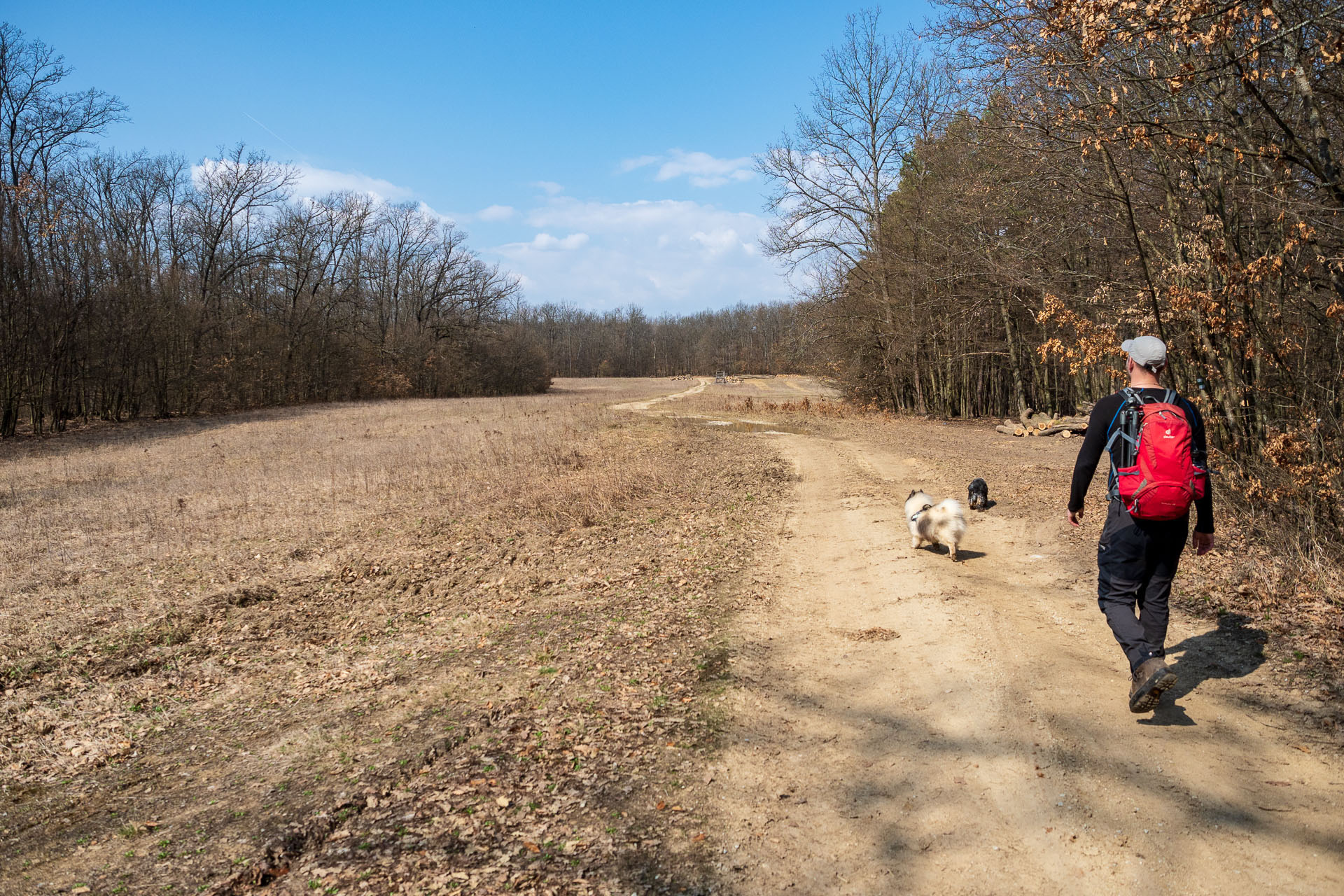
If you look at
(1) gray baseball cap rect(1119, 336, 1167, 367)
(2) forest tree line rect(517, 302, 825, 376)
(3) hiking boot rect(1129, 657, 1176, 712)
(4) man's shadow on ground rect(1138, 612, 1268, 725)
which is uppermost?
(2) forest tree line rect(517, 302, 825, 376)

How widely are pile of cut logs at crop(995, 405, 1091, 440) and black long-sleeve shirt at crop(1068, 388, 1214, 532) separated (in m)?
19.1

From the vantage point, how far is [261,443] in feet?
80.6

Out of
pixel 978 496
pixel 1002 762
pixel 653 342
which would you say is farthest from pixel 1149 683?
pixel 653 342

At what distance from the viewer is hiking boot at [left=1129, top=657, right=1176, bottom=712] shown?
13.4ft

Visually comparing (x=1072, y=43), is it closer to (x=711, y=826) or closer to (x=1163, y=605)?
(x=1163, y=605)

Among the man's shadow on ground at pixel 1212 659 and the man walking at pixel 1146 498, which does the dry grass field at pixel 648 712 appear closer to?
the man's shadow on ground at pixel 1212 659

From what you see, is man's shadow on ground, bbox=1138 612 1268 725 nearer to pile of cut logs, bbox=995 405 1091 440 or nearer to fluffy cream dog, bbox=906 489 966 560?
fluffy cream dog, bbox=906 489 966 560

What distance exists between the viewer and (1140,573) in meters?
4.34

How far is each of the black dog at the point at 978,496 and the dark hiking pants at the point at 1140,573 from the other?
6.19 m

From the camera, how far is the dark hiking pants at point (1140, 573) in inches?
168

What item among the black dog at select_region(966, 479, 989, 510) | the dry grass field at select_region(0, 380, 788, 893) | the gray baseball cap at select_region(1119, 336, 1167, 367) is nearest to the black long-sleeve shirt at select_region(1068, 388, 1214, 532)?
the gray baseball cap at select_region(1119, 336, 1167, 367)

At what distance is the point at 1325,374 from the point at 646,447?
1353 cm

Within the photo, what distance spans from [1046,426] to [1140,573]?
2038 cm

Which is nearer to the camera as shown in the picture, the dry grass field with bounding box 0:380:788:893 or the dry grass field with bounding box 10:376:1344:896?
the dry grass field with bounding box 10:376:1344:896
